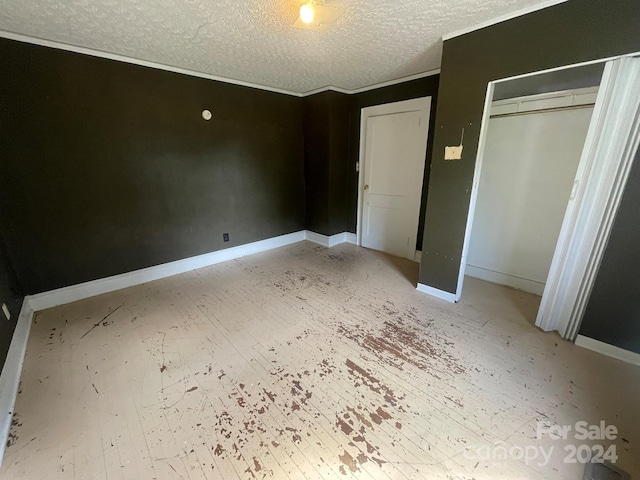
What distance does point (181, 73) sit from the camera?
9.52 feet

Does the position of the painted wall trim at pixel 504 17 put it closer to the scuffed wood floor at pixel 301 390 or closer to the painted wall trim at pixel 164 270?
the scuffed wood floor at pixel 301 390

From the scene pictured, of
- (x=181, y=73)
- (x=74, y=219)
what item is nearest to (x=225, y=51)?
(x=181, y=73)

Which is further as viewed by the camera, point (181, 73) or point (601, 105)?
point (181, 73)

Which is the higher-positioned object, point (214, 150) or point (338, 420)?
point (214, 150)

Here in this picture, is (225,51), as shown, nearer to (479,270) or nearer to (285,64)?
(285,64)

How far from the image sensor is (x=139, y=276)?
296 cm

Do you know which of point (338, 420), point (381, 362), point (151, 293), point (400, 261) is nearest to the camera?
point (338, 420)

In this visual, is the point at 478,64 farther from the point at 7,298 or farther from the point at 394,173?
the point at 7,298

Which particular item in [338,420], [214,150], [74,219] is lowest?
[338,420]

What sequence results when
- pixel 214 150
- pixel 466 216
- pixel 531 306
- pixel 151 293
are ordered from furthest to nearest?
pixel 214 150 < pixel 151 293 < pixel 531 306 < pixel 466 216

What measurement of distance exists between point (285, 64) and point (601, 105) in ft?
8.82

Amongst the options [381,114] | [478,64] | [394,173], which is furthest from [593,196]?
[381,114]

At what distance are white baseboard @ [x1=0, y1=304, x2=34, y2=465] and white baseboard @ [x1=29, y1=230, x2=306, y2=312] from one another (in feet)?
0.75

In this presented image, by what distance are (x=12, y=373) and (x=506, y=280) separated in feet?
14.1
